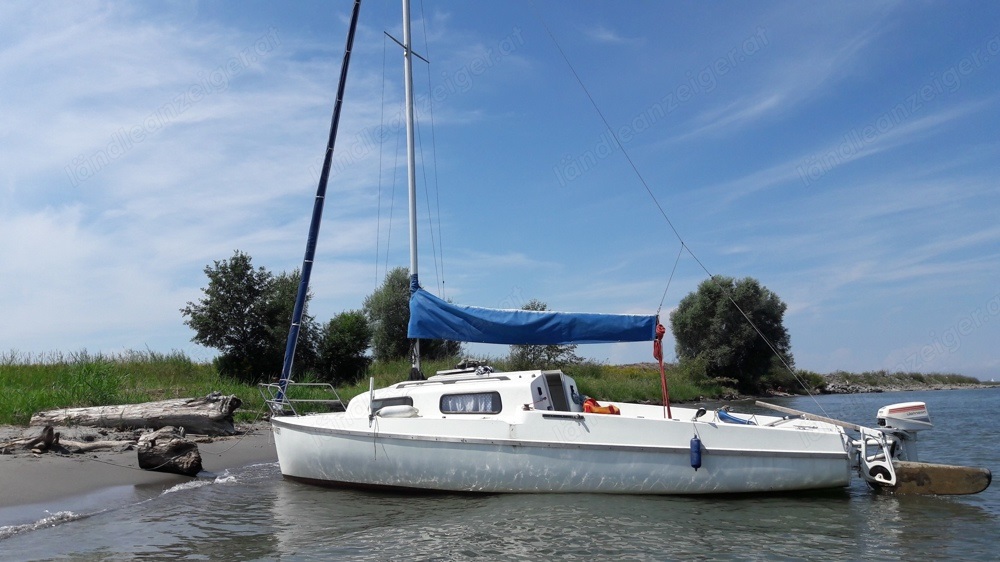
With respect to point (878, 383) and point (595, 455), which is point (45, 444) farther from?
point (878, 383)

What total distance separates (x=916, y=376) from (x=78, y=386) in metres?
78.1

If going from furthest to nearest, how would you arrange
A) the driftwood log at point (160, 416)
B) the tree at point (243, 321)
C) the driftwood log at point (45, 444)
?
the tree at point (243, 321) < the driftwood log at point (160, 416) < the driftwood log at point (45, 444)

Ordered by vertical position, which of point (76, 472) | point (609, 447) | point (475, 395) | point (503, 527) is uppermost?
point (475, 395)

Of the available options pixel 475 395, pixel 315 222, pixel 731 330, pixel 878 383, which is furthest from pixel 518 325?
pixel 878 383

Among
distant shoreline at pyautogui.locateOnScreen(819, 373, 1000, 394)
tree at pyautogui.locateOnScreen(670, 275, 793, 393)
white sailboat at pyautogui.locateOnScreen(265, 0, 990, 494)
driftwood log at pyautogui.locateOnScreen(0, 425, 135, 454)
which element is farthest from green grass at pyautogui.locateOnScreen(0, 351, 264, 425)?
distant shoreline at pyautogui.locateOnScreen(819, 373, 1000, 394)

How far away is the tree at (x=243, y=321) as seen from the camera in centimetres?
2930

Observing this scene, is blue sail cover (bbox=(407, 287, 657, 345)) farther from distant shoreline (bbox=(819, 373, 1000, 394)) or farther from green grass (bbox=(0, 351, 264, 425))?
distant shoreline (bbox=(819, 373, 1000, 394))

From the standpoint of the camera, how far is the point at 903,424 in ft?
33.2

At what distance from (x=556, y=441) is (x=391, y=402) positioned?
292cm

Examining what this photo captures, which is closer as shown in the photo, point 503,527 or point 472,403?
point 503,527

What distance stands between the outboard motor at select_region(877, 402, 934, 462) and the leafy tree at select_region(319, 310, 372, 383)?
23.1 meters

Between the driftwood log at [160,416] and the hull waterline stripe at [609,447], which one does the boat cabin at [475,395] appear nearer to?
the hull waterline stripe at [609,447]

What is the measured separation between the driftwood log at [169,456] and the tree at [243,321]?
17.2 metres

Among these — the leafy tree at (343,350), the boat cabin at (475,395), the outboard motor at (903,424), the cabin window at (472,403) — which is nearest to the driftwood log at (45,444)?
the boat cabin at (475,395)
